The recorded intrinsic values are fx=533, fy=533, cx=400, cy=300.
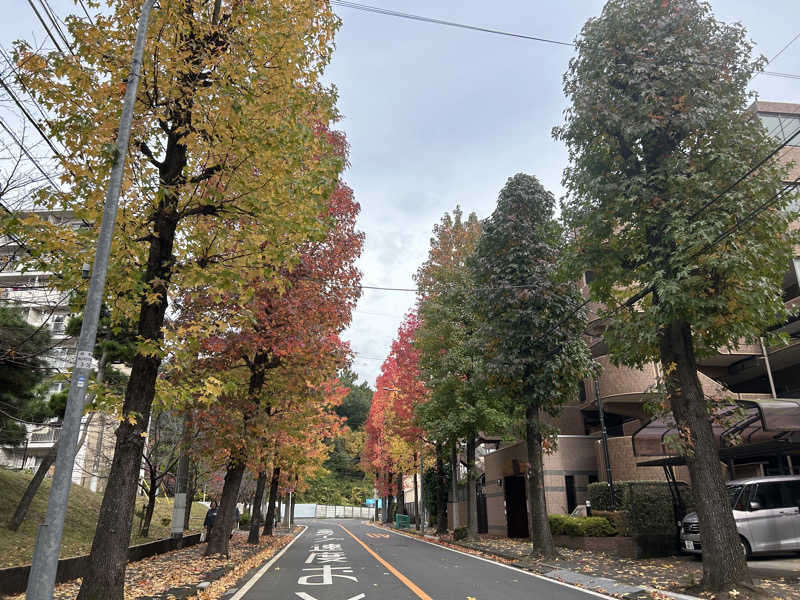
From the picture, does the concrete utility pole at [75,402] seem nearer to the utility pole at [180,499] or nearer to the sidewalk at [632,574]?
the sidewalk at [632,574]

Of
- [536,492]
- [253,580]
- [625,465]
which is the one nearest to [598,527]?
[536,492]

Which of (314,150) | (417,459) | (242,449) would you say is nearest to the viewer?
(314,150)

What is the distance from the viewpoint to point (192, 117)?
7590 mm

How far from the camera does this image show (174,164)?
8391mm

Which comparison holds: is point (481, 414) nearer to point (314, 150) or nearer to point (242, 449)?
point (242, 449)

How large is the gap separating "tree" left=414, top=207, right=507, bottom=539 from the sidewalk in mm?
5228

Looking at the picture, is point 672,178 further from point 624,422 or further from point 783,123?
point 783,123

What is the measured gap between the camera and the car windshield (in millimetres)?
12906

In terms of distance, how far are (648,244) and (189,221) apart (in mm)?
8636

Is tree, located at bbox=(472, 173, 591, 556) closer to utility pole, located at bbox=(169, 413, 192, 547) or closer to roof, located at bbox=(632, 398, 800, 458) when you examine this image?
roof, located at bbox=(632, 398, 800, 458)

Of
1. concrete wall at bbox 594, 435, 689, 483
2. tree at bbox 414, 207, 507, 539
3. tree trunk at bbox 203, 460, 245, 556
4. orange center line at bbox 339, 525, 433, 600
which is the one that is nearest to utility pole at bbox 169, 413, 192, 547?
tree trunk at bbox 203, 460, 245, 556

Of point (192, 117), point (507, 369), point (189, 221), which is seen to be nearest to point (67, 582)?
point (189, 221)

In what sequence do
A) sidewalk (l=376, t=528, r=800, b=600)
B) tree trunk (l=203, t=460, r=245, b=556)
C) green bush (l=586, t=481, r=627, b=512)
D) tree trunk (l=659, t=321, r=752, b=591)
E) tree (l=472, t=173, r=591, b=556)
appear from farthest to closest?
green bush (l=586, t=481, r=627, b=512) < tree (l=472, t=173, r=591, b=556) < tree trunk (l=203, t=460, r=245, b=556) < sidewalk (l=376, t=528, r=800, b=600) < tree trunk (l=659, t=321, r=752, b=591)

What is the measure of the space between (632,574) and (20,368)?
572 inches
